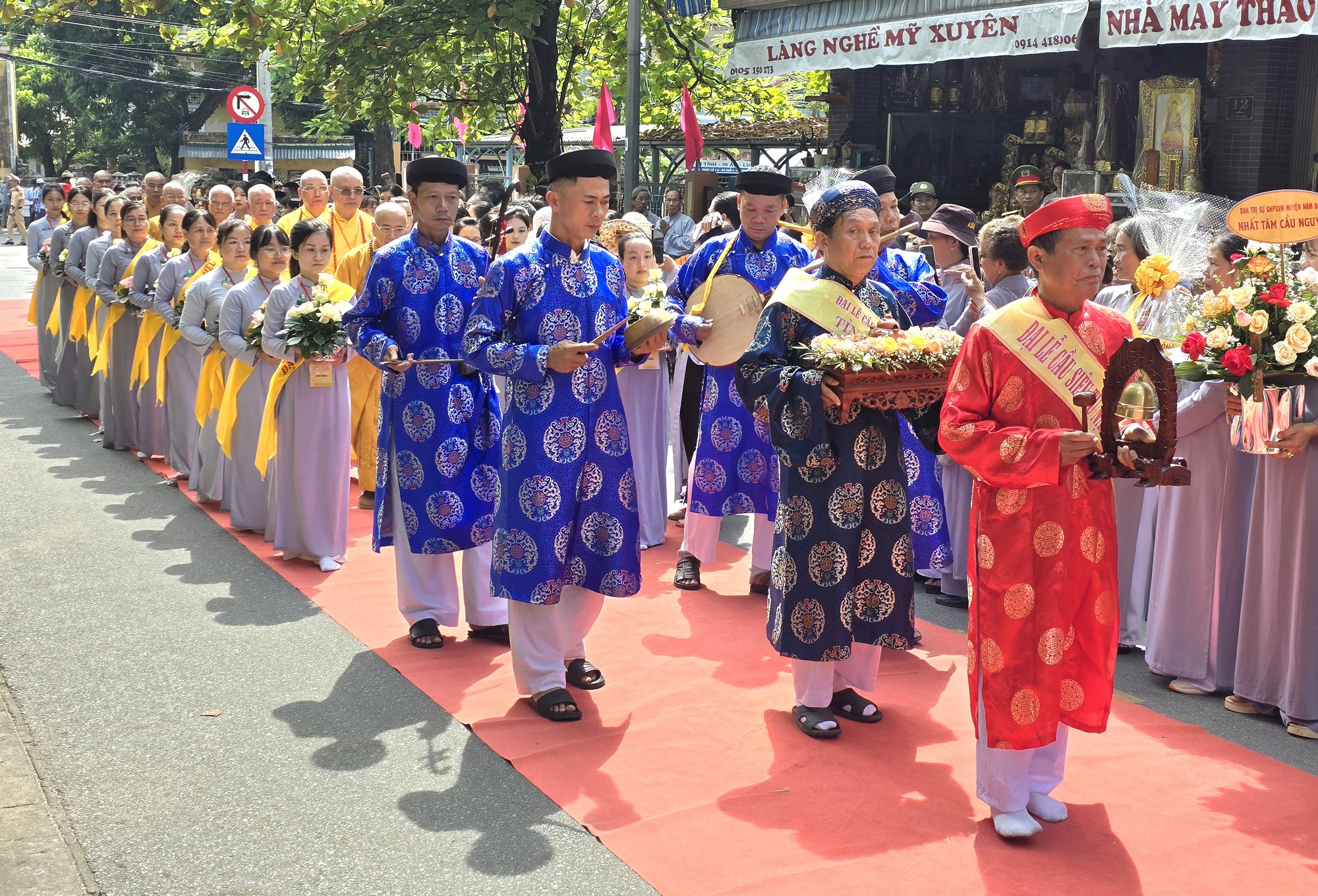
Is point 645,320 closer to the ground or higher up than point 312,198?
closer to the ground

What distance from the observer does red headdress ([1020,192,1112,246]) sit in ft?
13.0

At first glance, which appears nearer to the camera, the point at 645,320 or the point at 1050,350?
the point at 1050,350

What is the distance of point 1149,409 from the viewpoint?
3.76m

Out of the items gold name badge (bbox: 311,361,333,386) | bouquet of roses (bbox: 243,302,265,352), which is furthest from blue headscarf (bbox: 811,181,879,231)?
bouquet of roses (bbox: 243,302,265,352)

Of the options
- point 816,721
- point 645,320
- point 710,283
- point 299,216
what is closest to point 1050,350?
point 645,320

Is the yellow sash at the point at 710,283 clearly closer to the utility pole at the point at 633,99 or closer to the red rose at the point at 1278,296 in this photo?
the red rose at the point at 1278,296

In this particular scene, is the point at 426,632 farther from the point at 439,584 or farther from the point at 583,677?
the point at 583,677

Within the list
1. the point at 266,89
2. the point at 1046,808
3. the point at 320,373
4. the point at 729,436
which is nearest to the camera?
the point at 1046,808

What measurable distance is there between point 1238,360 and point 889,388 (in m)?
1.32

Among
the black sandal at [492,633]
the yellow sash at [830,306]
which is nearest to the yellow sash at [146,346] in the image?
the black sandal at [492,633]

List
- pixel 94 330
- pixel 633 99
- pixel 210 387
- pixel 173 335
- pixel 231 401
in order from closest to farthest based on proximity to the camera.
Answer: pixel 231 401
pixel 210 387
pixel 173 335
pixel 94 330
pixel 633 99

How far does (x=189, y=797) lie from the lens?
4492mm

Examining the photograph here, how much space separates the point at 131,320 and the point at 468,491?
19.0ft

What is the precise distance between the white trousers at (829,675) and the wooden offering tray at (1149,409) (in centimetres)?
147
